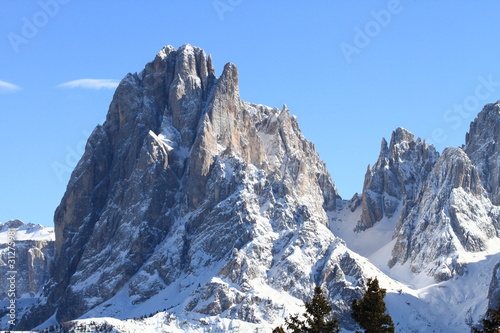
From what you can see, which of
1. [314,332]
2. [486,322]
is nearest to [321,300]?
[314,332]

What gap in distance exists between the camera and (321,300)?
102 meters

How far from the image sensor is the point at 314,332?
334 feet

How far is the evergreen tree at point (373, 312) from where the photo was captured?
100 metres

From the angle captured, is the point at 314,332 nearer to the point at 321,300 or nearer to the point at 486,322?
the point at 321,300

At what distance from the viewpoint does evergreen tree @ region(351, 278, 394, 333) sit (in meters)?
100

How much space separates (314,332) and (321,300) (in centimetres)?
329

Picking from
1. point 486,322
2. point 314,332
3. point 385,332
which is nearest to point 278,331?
point 314,332

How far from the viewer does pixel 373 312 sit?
330 ft

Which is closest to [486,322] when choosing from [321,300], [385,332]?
[385,332]

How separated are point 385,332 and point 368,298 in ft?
12.4

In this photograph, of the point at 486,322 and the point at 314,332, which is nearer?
the point at 486,322

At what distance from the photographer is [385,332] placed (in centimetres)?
9925

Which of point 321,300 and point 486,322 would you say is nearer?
point 486,322

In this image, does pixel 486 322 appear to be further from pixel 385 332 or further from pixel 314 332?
pixel 314 332
